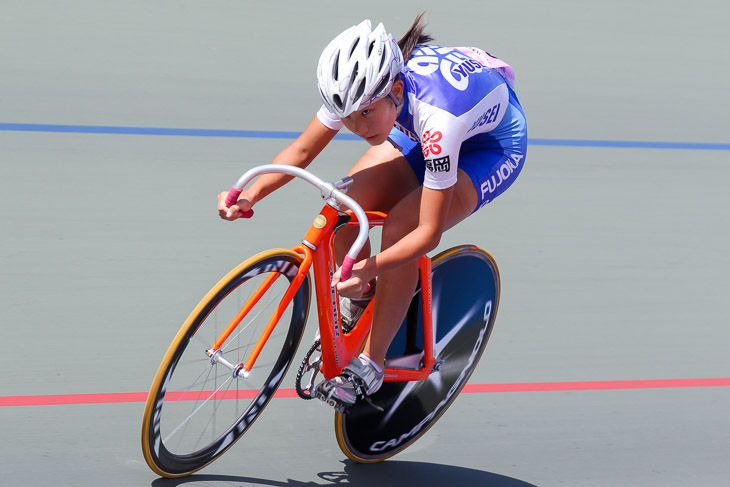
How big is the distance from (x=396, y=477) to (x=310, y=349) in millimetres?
567

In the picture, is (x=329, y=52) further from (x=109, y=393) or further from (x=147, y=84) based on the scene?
(x=147, y=84)

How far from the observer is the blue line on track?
5.71 metres

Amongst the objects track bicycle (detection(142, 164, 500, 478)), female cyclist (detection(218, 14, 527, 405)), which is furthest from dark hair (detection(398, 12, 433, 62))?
track bicycle (detection(142, 164, 500, 478))

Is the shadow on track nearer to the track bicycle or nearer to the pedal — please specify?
the track bicycle

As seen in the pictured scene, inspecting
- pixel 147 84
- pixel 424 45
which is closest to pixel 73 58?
pixel 147 84

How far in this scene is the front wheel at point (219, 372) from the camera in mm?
2752

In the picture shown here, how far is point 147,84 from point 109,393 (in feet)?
10.9

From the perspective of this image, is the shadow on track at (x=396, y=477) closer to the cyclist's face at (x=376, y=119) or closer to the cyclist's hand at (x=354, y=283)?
the cyclist's hand at (x=354, y=283)

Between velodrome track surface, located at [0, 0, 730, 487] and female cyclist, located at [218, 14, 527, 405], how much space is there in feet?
2.28

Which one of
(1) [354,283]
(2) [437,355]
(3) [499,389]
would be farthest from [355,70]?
(3) [499,389]

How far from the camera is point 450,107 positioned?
2.81 m

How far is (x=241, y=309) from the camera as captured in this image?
2.86m

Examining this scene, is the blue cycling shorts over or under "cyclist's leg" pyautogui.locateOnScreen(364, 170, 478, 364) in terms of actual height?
over

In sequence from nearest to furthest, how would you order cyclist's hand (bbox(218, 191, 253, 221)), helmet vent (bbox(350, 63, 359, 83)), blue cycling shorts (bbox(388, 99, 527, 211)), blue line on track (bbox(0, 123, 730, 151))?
helmet vent (bbox(350, 63, 359, 83)) < cyclist's hand (bbox(218, 191, 253, 221)) < blue cycling shorts (bbox(388, 99, 527, 211)) < blue line on track (bbox(0, 123, 730, 151))
